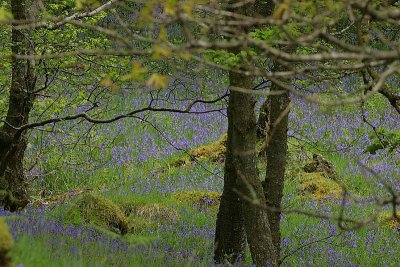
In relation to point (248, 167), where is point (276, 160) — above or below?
above

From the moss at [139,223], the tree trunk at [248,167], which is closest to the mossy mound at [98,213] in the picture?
the moss at [139,223]

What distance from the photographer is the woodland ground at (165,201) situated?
18.7 feet

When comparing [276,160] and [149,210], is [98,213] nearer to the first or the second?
[149,210]

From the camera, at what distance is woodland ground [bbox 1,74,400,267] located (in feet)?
18.7

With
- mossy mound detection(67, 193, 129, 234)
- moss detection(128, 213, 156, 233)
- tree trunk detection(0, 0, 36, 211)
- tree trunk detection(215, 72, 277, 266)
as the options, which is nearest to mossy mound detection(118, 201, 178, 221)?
moss detection(128, 213, 156, 233)

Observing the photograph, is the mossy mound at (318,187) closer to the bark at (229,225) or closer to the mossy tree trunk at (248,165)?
the bark at (229,225)

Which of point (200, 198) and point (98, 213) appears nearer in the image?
point (98, 213)

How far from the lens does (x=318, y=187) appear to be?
11.1m

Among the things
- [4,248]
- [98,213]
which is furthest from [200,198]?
[4,248]

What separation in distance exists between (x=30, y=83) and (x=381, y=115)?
36.8ft

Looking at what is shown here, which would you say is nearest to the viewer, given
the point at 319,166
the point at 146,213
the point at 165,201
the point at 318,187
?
the point at 146,213

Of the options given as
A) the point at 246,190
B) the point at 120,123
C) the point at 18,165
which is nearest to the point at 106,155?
the point at 120,123

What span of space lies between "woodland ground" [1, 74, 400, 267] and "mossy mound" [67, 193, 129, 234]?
0.04m

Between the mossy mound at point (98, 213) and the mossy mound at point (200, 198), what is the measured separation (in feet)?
6.37
